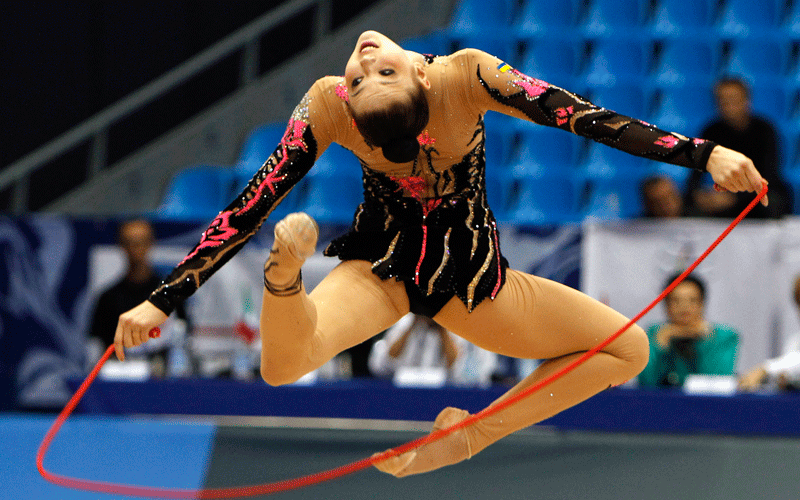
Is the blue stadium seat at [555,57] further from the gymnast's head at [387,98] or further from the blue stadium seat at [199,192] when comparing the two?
the gymnast's head at [387,98]

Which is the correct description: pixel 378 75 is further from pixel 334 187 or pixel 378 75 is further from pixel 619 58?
pixel 619 58

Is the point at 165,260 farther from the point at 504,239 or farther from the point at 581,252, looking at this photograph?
the point at 581,252

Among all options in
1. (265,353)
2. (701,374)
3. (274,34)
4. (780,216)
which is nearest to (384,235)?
(265,353)

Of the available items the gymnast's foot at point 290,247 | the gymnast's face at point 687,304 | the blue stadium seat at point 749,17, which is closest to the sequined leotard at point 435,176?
the gymnast's foot at point 290,247

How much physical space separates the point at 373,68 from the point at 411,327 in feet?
6.70

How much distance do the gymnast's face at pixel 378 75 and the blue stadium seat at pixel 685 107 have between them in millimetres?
4042

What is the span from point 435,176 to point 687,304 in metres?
1.84

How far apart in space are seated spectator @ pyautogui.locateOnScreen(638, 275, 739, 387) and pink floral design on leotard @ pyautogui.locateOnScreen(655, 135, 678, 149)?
5.82 feet

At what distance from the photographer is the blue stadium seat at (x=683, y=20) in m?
5.87

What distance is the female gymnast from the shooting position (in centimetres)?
201

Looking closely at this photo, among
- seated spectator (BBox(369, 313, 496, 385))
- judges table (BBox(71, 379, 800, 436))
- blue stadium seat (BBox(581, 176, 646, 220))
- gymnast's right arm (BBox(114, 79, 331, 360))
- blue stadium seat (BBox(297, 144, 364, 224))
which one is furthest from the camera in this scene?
blue stadium seat (BBox(297, 144, 364, 224))

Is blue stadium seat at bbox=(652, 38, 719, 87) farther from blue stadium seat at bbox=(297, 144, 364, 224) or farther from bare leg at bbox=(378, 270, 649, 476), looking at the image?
bare leg at bbox=(378, 270, 649, 476)

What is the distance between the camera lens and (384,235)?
7.51 feet

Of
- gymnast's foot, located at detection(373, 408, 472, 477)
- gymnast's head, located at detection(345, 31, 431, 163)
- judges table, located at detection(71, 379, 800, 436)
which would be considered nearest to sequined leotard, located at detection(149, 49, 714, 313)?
gymnast's head, located at detection(345, 31, 431, 163)
